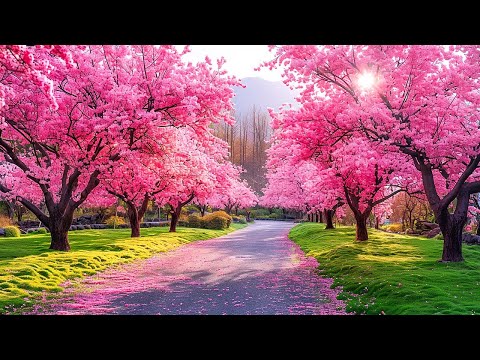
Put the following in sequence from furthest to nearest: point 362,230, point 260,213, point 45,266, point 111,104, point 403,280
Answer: point 260,213
point 362,230
point 111,104
point 45,266
point 403,280

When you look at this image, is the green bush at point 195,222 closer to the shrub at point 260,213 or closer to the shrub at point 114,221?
the shrub at point 114,221

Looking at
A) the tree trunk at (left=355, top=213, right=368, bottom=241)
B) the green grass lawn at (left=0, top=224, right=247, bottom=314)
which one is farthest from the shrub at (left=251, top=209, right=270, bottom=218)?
the green grass lawn at (left=0, top=224, right=247, bottom=314)

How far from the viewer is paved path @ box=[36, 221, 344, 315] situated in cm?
898

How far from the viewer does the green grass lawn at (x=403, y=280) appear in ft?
28.6

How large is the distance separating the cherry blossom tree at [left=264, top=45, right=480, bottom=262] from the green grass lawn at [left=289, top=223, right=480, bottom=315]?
1667 millimetres

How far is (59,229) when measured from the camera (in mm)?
16609

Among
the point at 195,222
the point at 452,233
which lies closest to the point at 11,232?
the point at 195,222

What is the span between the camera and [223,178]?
31.6 m

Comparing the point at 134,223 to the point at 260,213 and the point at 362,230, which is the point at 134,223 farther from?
the point at 260,213

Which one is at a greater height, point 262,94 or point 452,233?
point 262,94

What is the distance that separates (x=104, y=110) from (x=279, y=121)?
581cm

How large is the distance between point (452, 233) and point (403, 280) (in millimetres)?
Answer: 3337

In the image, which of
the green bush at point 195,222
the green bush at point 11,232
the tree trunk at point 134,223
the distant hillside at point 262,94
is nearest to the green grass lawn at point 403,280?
the tree trunk at point 134,223
